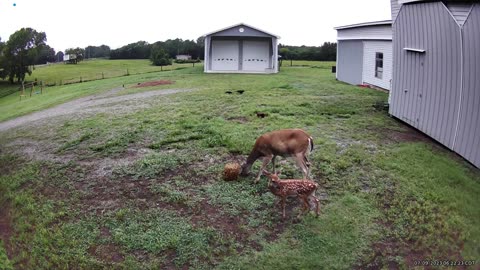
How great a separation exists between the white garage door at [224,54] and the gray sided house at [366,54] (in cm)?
785

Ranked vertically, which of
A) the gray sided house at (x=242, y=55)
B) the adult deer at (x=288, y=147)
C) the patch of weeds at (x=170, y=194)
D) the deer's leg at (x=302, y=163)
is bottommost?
the patch of weeds at (x=170, y=194)

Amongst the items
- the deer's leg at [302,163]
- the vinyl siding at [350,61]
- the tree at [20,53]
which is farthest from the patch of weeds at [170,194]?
the tree at [20,53]

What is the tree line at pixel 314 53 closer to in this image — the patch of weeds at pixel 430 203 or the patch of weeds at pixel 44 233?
the patch of weeds at pixel 430 203

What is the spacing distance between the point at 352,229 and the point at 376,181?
1.82 meters

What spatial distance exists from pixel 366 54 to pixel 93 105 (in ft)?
41.1

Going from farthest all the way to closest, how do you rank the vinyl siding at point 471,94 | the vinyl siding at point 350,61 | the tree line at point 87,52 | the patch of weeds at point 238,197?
the tree line at point 87,52, the vinyl siding at point 350,61, the vinyl siding at point 471,94, the patch of weeds at point 238,197

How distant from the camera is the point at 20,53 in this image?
41.0 m

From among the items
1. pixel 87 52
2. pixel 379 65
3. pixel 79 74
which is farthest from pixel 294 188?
pixel 87 52

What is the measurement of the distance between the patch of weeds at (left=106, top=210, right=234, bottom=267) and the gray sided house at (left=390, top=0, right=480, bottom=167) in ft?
18.7

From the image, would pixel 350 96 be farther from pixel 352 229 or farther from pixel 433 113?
pixel 352 229

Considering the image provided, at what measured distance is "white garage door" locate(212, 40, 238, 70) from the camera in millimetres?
30062

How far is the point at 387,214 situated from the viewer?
6.84 metres

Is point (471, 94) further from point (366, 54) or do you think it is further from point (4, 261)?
point (366, 54)

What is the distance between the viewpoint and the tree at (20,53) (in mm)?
40625
